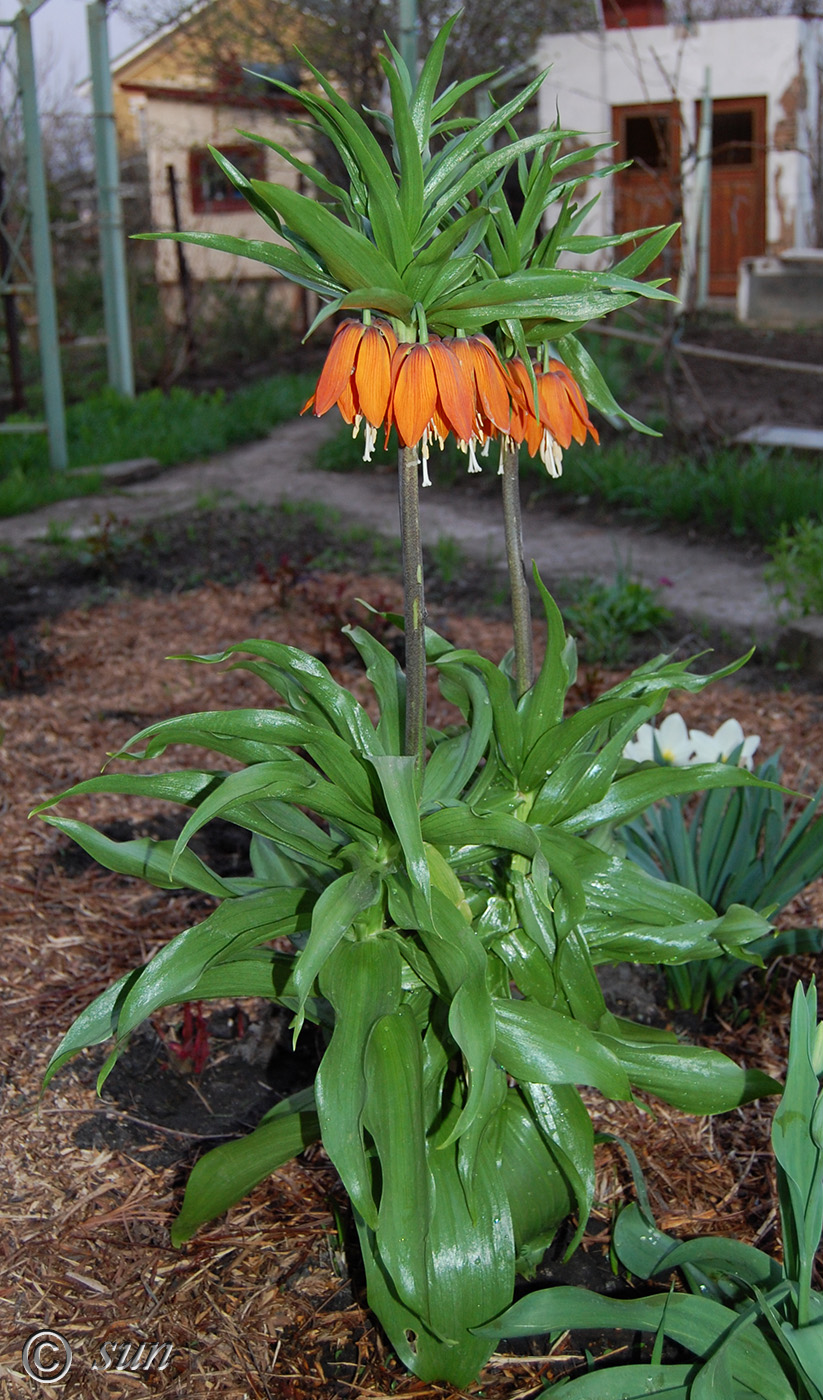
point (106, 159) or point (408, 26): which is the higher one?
point (408, 26)

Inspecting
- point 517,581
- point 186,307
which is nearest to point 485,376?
point 517,581

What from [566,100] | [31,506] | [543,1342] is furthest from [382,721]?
[566,100]

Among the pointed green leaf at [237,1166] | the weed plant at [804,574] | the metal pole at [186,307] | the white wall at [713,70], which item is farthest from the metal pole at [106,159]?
the pointed green leaf at [237,1166]

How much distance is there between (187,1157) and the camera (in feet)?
6.35

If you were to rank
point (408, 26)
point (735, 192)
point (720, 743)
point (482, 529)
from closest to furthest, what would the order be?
point (720, 743) < point (482, 529) < point (408, 26) < point (735, 192)

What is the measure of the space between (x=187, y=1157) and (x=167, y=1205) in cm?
10

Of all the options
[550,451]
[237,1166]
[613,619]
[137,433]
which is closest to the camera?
[550,451]

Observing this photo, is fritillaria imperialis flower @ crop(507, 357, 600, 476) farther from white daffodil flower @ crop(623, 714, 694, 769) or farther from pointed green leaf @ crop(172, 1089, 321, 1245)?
white daffodil flower @ crop(623, 714, 694, 769)

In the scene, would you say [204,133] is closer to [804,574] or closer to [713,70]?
[713,70]

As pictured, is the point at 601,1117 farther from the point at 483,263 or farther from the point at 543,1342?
the point at 483,263

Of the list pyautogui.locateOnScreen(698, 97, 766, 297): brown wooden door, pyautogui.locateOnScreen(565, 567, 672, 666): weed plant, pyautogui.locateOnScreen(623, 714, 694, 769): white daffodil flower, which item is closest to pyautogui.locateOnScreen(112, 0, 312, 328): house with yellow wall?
pyautogui.locateOnScreen(698, 97, 766, 297): brown wooden door

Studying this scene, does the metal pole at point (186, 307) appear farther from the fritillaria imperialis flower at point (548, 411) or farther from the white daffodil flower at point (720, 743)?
the fritillaria imperialis flower at point (548, 411)

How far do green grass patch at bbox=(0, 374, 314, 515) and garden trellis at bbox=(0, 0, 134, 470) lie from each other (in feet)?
0.51

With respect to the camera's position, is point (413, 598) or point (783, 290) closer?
point (413, 598)
